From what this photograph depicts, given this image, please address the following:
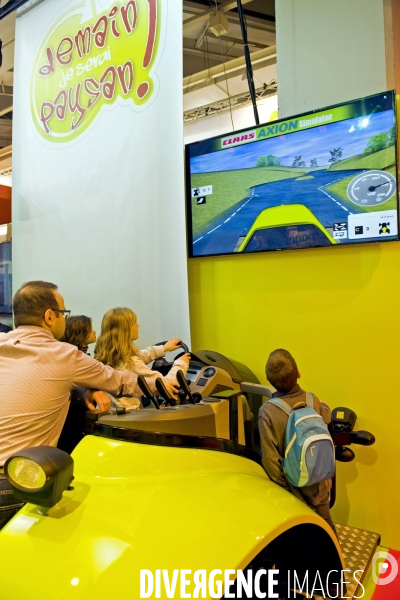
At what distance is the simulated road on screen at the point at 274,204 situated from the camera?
2.74m

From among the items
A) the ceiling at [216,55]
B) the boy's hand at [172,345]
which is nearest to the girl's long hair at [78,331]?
the boy's hand at [172,345]

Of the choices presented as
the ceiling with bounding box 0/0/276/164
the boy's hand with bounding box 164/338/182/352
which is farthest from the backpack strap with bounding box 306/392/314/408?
the ceiling with bounding box 0/0/276/164

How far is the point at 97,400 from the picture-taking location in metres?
1.96

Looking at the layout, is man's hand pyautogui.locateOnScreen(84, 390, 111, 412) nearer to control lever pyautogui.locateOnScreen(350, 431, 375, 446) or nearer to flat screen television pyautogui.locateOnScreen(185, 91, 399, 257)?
control lever pyautogui.locateOnScreen(350, 431, 375, 446)

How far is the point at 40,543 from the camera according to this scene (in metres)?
1.32

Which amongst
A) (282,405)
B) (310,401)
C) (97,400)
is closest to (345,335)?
(310,401)

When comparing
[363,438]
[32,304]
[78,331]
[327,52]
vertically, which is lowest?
[363,438]

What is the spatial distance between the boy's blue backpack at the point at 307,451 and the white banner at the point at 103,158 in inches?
53.3

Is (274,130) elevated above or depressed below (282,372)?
above

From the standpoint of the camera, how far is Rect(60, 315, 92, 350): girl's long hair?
108 inches

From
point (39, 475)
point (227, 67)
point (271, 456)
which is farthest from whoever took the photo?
point (227, 67)

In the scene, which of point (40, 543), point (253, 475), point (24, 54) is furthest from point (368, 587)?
point (24, 54)

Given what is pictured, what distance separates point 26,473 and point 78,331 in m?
1.44

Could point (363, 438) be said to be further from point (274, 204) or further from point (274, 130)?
point (274, 130)
